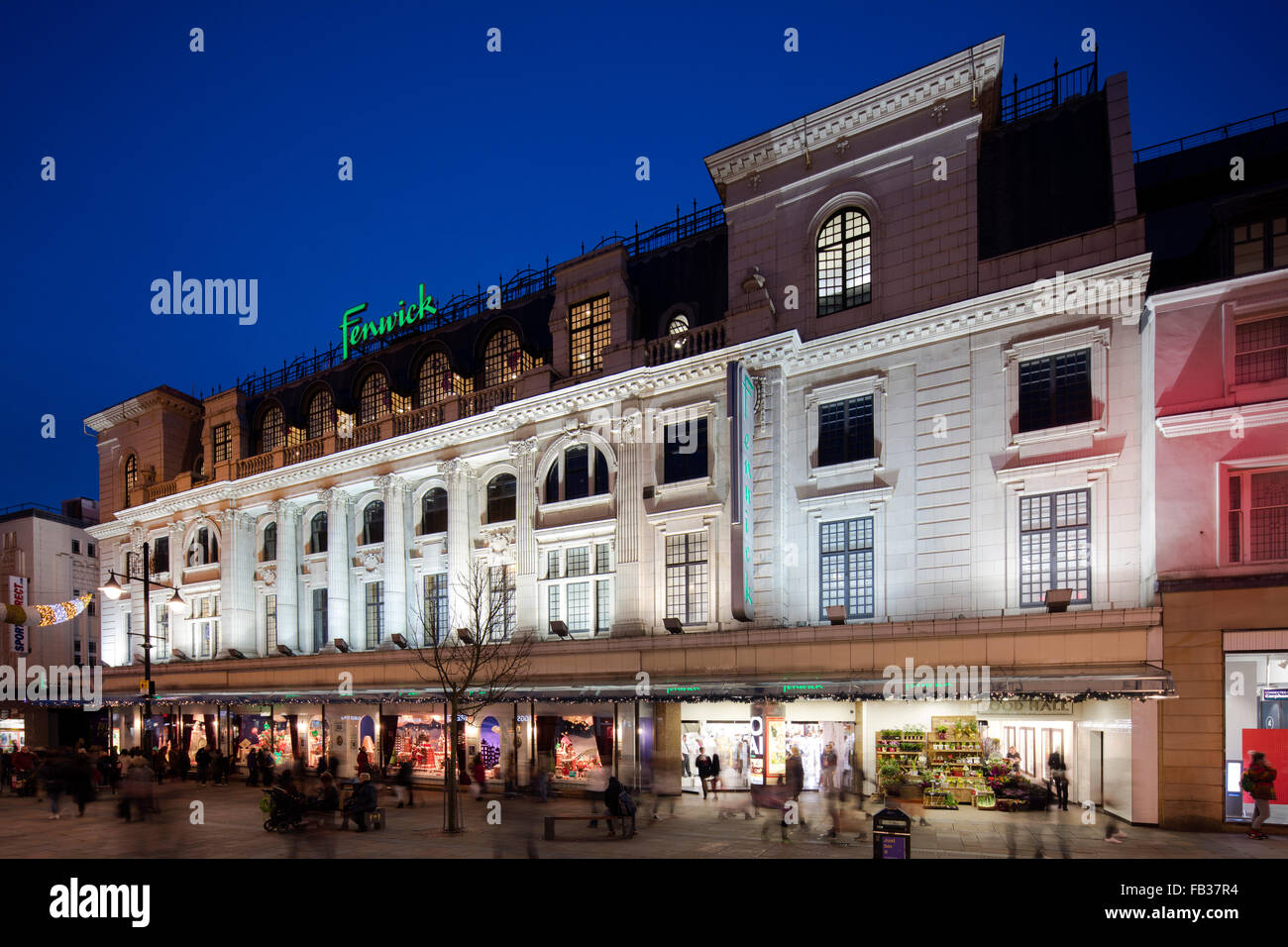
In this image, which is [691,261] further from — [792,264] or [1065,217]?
[1065,217]

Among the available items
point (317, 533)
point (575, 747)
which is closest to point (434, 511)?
point (317, 533)

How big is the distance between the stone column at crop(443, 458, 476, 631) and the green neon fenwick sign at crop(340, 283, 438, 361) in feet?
27.5

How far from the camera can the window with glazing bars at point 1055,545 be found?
69.7ft

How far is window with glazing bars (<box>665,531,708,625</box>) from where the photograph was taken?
2678 cm

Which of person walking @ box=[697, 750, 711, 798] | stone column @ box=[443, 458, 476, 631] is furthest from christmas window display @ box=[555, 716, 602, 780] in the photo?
stone column @ box=[443, 458, 476, 631]

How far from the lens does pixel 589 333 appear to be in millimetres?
30875

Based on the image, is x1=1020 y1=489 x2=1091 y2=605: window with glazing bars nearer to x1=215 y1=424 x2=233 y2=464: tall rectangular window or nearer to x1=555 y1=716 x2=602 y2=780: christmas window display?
x1=555 y1=716 x2=602 y2=780: christmas window display

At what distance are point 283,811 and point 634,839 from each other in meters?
8.85

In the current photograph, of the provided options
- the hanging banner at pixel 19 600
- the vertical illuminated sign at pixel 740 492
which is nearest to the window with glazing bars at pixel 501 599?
the vertical illuminated sign at pixel 740 492

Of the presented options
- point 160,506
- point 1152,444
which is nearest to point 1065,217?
point 1152,444

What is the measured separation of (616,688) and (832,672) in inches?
279

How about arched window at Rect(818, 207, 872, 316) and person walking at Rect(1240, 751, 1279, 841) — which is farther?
arched window at Rect(818, 207, 872, 316)

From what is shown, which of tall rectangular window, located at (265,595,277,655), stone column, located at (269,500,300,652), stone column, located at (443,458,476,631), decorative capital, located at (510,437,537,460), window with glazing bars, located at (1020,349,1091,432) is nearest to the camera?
window with glazing bars, located at (1020,349,1091,432)

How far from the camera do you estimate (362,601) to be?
36.0 m
